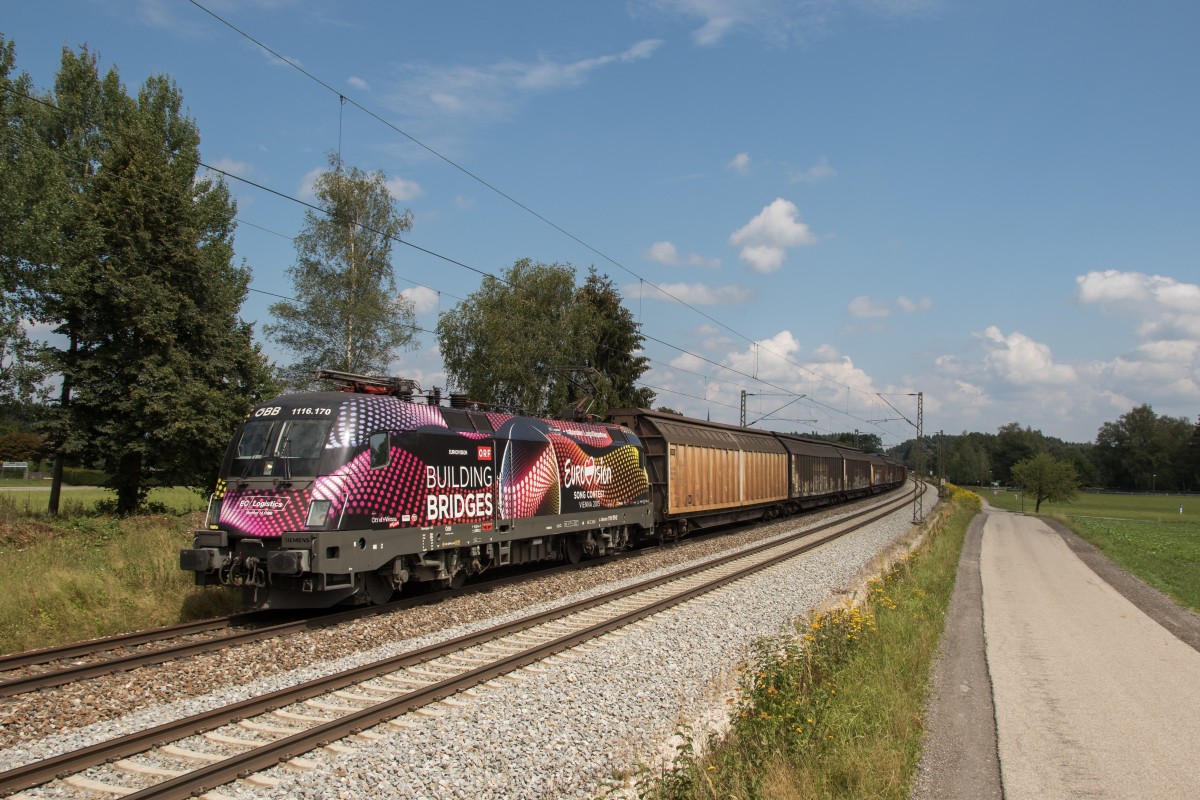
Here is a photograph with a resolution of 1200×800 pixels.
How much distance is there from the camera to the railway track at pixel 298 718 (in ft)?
19.1

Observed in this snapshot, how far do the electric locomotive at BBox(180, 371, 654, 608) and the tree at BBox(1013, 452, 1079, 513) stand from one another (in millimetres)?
58717

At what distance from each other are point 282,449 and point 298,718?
485 centimetres

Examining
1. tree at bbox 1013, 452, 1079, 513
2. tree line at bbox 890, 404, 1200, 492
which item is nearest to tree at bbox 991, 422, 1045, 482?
tree line at bbox 890, 404, 1200, 492

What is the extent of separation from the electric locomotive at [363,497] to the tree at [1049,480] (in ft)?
193

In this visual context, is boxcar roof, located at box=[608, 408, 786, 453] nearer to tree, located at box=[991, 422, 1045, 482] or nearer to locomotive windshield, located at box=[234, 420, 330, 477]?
locomotive windshield, located at box=[234, 420, 330, 477]

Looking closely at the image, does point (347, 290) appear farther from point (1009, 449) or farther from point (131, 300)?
point (1009, 449)

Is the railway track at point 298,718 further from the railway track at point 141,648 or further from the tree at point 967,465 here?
the tree at point 967,465

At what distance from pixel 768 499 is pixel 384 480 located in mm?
22412

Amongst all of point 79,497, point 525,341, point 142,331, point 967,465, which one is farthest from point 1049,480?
point 967,465

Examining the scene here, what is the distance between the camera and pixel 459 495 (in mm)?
13297

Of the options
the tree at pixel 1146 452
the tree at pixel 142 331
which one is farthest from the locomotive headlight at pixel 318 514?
the tree at pixel 1146 452

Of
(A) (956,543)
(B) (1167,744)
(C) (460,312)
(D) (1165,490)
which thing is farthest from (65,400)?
(D) (1165,490)

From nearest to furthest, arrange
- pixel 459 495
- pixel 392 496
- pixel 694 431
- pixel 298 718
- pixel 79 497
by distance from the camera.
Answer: pixel 298 718 → pixel 392 496 → pixel 459 495 → pixel 694 431 → pixel 79 497

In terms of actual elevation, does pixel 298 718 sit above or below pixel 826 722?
below
